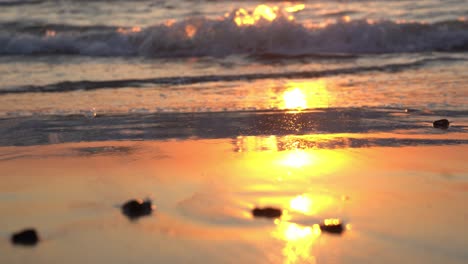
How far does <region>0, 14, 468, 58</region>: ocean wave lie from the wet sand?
715cm

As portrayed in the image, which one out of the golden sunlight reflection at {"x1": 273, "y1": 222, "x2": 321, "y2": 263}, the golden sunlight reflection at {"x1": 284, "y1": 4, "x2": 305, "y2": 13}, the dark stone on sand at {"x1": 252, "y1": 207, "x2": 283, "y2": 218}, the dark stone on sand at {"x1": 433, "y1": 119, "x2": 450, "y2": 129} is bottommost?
the golden sunlight reflection at {"x1": 273, "y1": 222, "x2": 321, "y2": 263}

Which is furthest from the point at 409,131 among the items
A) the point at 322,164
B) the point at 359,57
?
the point at 359,57

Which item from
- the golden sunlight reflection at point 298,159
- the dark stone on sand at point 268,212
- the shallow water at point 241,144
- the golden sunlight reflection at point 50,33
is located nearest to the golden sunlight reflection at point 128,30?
the shallow water at point 241,144

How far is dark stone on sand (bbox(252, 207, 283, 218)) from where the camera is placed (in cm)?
397

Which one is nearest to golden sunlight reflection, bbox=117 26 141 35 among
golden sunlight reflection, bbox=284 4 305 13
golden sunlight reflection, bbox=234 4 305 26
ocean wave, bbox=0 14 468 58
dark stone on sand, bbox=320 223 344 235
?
ocean wave, bbox=0 14 468 58

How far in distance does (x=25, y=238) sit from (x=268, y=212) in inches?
46.5

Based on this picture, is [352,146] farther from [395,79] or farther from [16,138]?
[395,79]

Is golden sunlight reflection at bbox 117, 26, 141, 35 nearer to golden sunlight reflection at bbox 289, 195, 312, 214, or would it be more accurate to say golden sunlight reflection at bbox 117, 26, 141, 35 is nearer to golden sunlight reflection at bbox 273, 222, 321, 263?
golden sunlight reflection at bbox 289, 195, 312, 214

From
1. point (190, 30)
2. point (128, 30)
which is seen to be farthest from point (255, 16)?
point (128, 30)

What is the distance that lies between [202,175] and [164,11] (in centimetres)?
1306

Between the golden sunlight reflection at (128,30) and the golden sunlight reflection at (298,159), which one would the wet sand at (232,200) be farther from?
the golden sunlight reflection at (128,30)

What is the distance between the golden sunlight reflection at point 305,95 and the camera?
25.4 ft

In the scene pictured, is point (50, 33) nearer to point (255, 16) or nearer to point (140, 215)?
point (255, 16)

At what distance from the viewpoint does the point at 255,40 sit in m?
13.4
